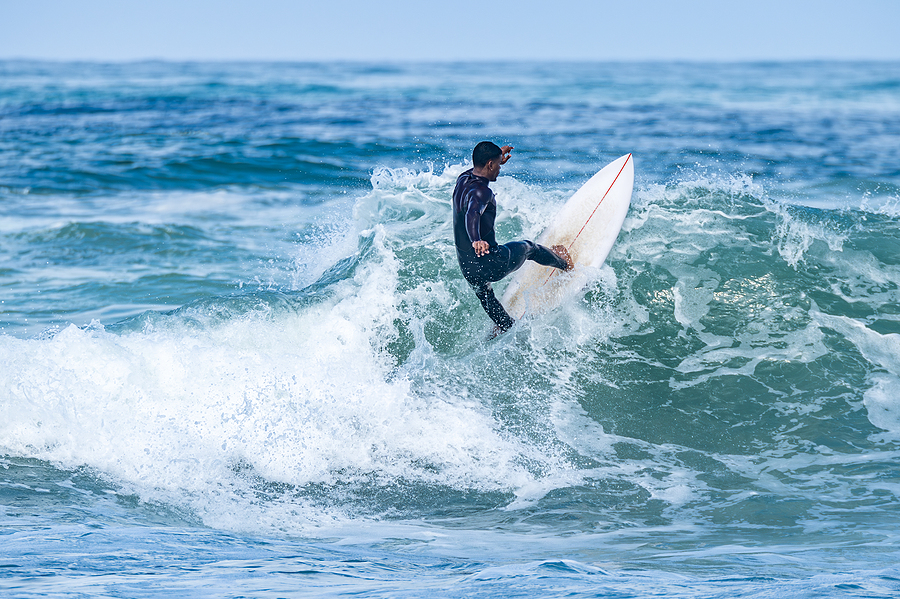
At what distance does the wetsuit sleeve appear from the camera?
20.0 ft

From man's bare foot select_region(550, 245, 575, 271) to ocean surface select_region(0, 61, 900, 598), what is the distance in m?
0.34

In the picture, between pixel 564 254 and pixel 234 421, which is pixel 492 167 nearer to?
pixel 564 254

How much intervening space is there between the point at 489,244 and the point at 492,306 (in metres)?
0.73

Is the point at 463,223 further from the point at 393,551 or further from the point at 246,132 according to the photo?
the point at 246,132

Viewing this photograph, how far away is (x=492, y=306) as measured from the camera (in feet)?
22.4

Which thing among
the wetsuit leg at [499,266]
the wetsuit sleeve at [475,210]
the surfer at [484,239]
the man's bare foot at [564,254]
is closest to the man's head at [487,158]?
the surfer at [484,239]

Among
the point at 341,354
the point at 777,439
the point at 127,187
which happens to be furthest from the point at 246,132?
the point at 777,439

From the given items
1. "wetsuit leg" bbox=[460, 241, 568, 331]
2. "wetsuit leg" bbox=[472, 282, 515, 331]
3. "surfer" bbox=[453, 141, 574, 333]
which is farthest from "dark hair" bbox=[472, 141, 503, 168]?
"wetsuit leg" bbox=[472, 282, 515, 331]

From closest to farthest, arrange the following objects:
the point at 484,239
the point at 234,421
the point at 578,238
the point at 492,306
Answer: the point at 234,421
the point at 484,239
the point at 492,306
the point at 578,238

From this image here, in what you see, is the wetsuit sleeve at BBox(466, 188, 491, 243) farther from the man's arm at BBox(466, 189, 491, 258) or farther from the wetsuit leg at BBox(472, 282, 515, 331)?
the wetsuit leg at BBox(472, 282, 515, 331)

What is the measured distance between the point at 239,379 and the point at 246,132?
61.5 ft

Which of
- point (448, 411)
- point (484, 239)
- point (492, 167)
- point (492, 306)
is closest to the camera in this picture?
point (448, 411)

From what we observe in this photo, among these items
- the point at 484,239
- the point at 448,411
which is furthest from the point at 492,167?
the point at 448,411

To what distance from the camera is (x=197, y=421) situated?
19.0ft
